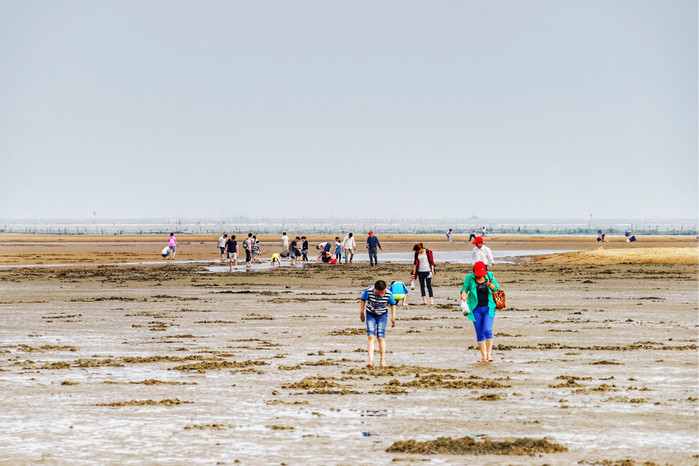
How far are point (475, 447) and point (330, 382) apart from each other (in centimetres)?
423

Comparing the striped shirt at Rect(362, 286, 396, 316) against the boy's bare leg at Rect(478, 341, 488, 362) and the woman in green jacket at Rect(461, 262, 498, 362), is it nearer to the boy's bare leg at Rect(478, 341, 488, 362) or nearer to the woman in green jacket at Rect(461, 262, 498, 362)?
the woman in green jacket at Rect(461, 262, 498, 362)

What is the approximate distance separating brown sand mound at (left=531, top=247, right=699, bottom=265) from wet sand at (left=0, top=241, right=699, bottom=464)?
2219 cm

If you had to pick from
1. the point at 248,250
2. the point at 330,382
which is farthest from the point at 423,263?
the point at 248,250

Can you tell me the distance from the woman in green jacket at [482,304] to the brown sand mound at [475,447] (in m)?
5.61

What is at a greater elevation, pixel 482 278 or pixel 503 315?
pixel 482 278

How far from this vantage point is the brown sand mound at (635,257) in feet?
159

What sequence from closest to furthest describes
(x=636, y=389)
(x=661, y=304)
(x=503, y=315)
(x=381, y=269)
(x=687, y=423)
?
(x=687, y=423) → (x=636, y=389) → (x=503, y=315) → (x=661, y=304) → (x=381, y=269)

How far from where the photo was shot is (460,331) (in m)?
19.7

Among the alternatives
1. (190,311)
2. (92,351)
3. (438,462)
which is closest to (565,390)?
(438,462)

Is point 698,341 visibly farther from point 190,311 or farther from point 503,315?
point 190,311

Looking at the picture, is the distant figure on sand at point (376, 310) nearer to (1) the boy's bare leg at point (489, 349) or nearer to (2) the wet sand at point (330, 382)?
(2) the wet sand at point (330, 382)

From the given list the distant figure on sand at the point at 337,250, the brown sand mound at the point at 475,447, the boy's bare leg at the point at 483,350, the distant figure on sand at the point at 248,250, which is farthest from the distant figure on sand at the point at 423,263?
the distant figure on sand at the point at 337,250

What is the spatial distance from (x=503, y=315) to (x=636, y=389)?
10594 mm

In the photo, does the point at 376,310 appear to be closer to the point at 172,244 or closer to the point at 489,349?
the point at 489,349
